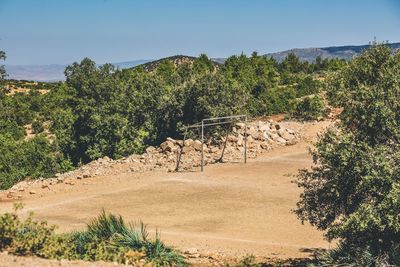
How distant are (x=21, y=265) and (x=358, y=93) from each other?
7769 mm

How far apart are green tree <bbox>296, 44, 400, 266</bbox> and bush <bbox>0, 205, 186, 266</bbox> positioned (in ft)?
13.1

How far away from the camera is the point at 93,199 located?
22.7 meters

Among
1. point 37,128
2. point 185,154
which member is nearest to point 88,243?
point 185,154

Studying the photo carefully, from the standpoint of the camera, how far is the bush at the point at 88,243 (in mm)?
11438

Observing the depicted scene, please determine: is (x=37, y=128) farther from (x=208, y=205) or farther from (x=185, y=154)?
(x=208, y=205)

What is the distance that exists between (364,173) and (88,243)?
6334 millimetres

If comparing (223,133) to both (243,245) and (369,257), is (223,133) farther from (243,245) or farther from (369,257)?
(369,257)

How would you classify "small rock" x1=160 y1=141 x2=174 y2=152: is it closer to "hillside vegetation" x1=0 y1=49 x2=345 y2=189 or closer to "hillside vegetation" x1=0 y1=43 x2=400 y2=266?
"hillside vegetation" x1=0 y1=49 x2=345 y2=189

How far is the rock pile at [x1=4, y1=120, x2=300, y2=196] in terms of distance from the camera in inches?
1077

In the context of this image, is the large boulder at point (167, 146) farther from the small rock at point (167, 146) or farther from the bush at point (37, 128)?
the bush at point (37, 128)

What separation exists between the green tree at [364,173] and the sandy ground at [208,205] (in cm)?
427

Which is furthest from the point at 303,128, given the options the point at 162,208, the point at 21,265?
the point at 21,265

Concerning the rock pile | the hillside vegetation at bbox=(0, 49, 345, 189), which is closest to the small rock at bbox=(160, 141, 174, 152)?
the rock pile

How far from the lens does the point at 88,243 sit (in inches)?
479
